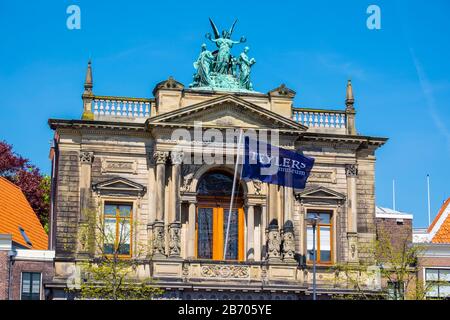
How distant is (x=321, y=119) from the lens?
5216 cm

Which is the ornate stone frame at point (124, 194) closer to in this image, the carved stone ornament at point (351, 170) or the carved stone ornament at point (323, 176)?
the carved stone ornament at point (323, 176)

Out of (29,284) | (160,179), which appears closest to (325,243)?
(160,179)

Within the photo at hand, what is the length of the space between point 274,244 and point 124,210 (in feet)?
25.2

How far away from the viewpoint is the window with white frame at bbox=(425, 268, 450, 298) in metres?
50.1

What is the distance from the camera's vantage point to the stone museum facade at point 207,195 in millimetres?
47594

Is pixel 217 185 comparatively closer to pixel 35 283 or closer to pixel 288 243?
pixel 288 243

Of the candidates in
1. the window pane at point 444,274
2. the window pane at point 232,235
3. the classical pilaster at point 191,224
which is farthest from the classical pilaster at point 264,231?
the window pane at point 444,274

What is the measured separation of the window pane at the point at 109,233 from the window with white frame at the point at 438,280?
15.8m

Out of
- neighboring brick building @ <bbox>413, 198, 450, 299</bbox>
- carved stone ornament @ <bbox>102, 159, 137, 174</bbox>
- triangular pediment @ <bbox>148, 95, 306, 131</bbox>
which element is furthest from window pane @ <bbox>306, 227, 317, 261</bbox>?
carved stone ornament @ <bbox>102, 159, 137, 174</bbox>

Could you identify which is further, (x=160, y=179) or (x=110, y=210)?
(x=110, y=210)

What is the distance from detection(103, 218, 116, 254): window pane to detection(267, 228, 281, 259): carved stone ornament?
763cm

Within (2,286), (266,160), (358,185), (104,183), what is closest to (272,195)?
(266,160)

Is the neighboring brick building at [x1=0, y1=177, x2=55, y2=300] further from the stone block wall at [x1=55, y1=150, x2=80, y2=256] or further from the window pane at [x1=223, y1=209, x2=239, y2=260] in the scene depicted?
the window pane at [x1=223, y1=209, x2=239, y2=260]
